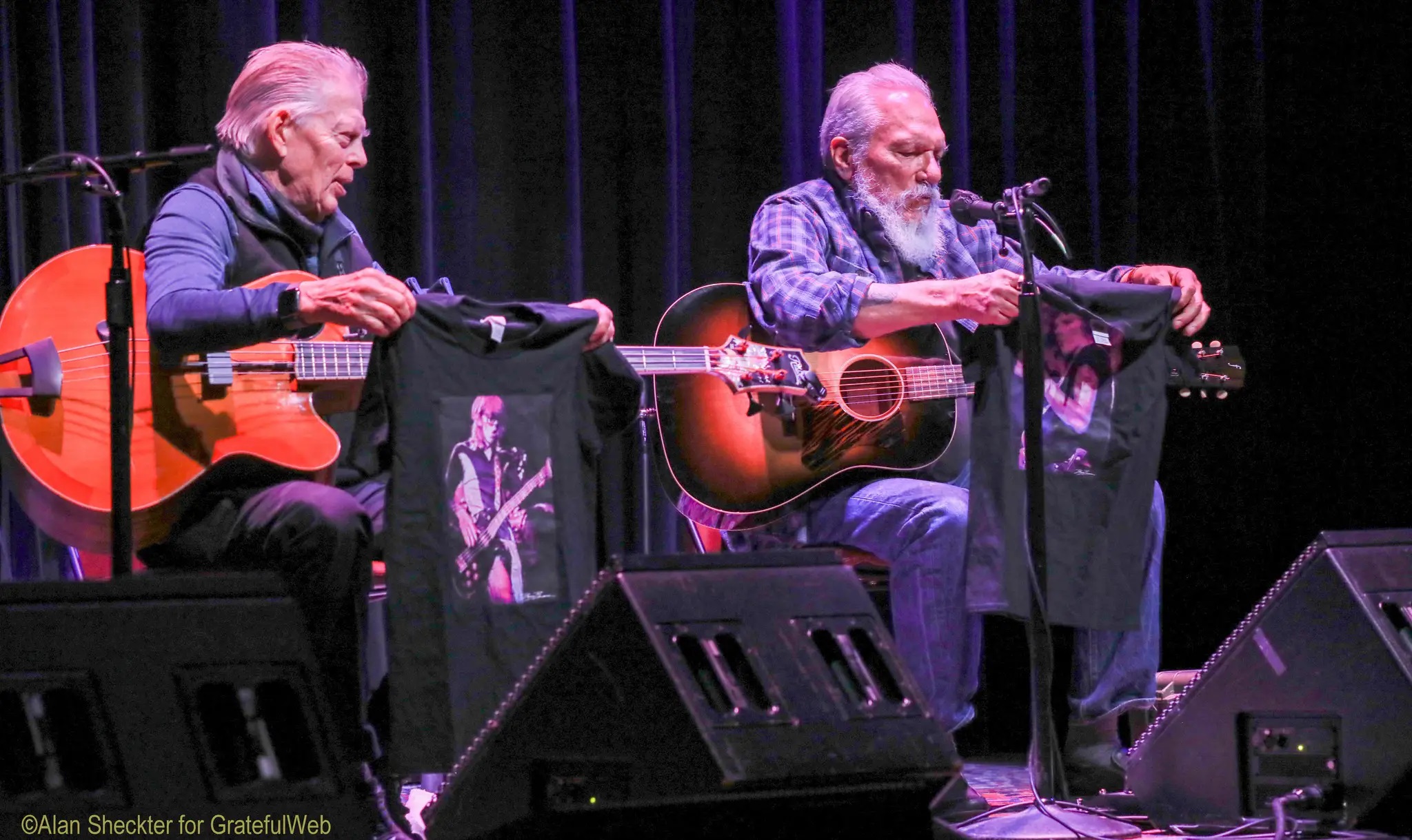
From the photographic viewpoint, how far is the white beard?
152 inches

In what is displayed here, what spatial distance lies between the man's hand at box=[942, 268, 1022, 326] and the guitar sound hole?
0.42m

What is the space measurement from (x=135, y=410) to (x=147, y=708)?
1.02m

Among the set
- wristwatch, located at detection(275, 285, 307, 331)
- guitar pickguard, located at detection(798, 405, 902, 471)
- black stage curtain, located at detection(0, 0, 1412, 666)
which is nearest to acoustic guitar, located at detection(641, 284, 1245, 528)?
guitar pickguard, located at detection(798, 405, 902, 471)

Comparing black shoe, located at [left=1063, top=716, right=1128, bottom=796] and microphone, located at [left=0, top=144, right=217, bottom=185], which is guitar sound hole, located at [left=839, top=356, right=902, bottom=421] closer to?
black shoe, located at [left=1063, top=716, right=1128, bottom=796]

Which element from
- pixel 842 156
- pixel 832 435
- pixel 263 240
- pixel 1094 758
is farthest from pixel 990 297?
pixel 263 240

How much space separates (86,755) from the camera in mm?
2104

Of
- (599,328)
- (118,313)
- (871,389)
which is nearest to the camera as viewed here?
(118,313)

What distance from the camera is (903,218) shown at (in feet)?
12.7

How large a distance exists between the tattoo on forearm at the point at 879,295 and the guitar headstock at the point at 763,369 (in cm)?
26

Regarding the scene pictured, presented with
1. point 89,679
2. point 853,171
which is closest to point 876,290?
point 853,171

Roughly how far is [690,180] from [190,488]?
196 cm

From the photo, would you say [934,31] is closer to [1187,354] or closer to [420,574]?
[1187,354]

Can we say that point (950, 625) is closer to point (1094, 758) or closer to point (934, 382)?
point (1094, 758)

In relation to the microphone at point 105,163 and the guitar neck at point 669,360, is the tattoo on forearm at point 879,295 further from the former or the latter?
the microphone at point 105,163
